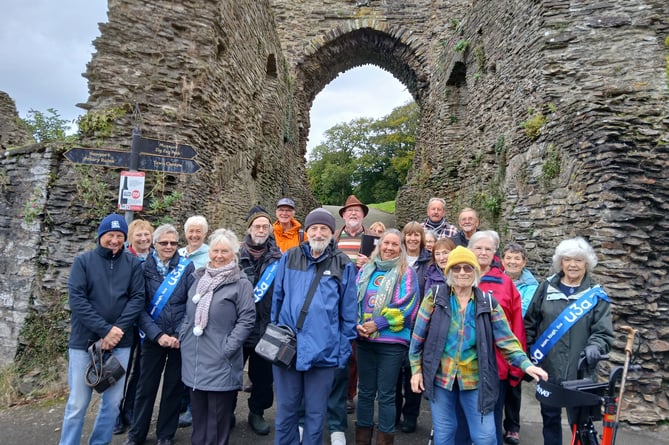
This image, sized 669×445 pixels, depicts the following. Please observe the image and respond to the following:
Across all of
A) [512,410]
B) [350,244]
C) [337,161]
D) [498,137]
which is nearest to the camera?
[512,410]

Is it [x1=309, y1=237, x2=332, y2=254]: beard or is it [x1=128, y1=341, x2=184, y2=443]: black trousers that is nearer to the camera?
[x1=309, y1=237, x2=332, y2=254]: beard

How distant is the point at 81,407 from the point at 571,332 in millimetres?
3881

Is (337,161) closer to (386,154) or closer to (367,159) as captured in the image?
(367,159)

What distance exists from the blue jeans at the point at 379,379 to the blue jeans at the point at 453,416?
43cm

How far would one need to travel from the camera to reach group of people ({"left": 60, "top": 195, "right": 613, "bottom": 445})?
2.73 m

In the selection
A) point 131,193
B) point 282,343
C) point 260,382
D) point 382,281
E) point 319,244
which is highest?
point 131,193

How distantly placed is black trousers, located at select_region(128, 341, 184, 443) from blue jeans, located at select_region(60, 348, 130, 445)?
23cm

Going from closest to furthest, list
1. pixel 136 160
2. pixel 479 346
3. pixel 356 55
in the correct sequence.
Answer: pixel 479 346 → pixel 136 160 → pixel 356 55

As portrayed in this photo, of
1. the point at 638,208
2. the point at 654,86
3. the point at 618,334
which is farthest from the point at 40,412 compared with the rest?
the point at 654,86

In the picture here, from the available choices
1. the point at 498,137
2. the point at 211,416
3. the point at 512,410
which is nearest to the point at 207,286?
the point at 211,416

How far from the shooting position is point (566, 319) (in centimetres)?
297

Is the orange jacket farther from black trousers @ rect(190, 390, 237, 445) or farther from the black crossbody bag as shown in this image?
black trousers @ rect(190, 390, 237, 445)

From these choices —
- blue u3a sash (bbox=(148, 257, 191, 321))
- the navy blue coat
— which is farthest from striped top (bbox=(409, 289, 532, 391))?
blue u3a sash (bbox=(148, 257, 191, 321))

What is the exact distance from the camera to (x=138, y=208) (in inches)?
194
